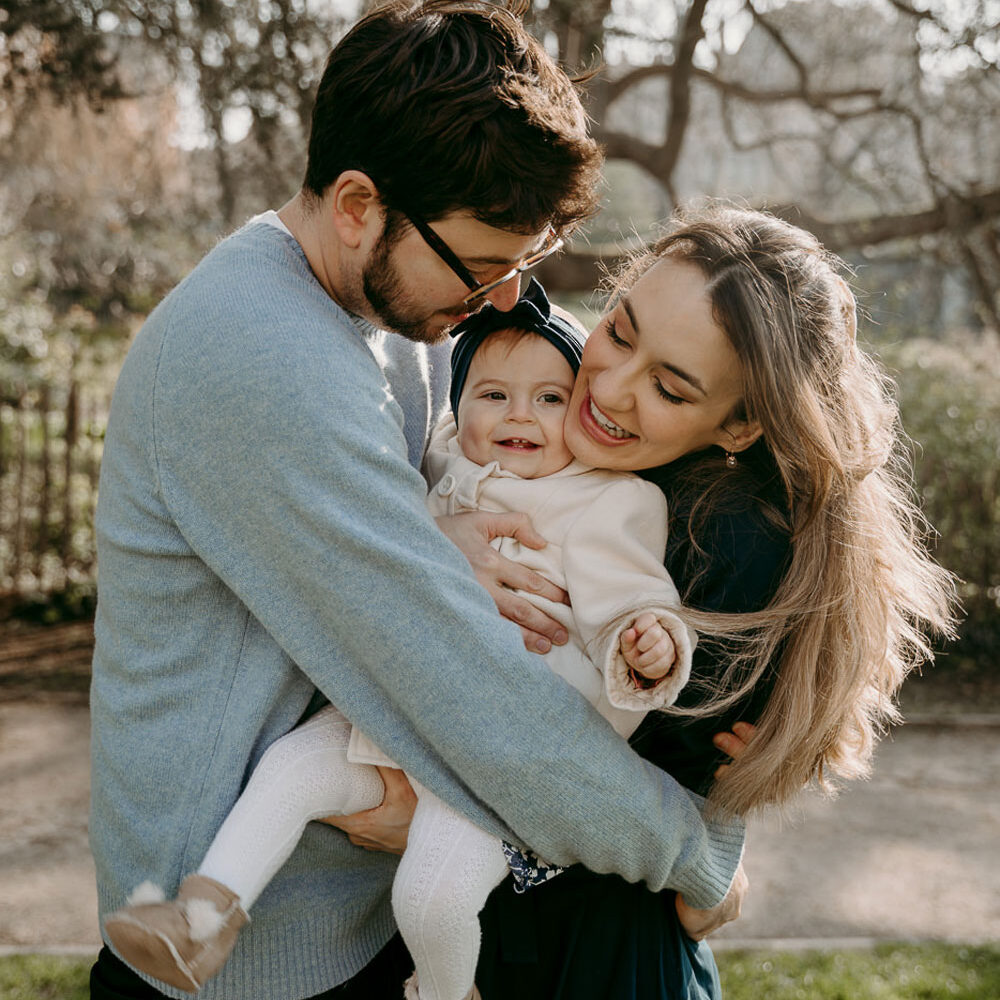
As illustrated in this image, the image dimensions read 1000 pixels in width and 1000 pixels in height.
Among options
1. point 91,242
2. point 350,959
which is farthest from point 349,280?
point 91,242

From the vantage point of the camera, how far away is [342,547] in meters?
1.58

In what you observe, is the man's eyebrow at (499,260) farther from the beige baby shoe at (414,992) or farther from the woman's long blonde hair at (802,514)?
the beige baby shoe at (414,992)

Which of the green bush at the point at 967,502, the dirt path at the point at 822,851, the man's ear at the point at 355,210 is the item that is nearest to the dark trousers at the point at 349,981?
the man's ear at the point at 355,210

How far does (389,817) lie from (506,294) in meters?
1.01

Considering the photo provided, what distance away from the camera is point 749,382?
1.94 m

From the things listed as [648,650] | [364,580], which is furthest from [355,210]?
[648,650]

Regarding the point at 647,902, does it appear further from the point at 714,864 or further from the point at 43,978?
the point at 43,978

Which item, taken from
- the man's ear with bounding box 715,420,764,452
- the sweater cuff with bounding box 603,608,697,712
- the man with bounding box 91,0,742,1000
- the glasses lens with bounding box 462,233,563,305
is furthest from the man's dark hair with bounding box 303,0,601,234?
the sweater cuff with bounding box 603,608,697,712

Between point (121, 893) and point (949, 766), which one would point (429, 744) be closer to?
point (121, 893)

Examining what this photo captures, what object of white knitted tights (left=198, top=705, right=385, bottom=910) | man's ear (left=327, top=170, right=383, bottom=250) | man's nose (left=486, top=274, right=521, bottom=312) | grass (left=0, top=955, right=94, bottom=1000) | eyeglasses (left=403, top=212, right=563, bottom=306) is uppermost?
man's ear (left=327, top=170, right=383, bottom=250)

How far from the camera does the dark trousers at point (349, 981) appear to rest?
1883 millimetres

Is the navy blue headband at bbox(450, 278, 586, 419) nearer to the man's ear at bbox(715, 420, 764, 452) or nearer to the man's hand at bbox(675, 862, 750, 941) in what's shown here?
the man's ear at bbox(715, 420, 764, 452)

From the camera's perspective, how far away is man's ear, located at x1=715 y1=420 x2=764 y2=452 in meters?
2.04

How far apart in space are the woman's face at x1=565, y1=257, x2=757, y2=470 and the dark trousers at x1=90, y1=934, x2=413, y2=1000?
3.60ft
